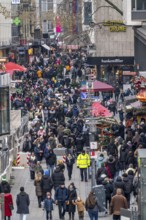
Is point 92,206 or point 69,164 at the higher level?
point 92,206

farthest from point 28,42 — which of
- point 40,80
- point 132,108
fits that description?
point 132,108

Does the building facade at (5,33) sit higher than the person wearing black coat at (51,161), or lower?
lower

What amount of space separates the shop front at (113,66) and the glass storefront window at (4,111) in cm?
3556

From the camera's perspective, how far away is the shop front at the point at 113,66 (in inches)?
3059

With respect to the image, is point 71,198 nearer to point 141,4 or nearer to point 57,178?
point 57,178

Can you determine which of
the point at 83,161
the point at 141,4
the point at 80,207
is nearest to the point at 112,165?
the point at 83,161

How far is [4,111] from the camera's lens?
40656 mm

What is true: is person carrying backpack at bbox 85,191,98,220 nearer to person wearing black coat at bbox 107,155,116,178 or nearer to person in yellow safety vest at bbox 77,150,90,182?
person wearing black coat at bbox 107,155,116,178

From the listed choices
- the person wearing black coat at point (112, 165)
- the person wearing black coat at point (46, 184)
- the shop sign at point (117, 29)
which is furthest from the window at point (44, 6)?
the person wearing black coat at point (46, 184)

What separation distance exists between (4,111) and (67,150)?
136 inches

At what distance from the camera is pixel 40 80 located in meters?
82.0

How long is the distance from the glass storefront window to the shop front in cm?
3556

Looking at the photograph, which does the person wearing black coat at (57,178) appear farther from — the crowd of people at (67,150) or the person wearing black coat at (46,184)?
the person wearing black coat at (46,184)

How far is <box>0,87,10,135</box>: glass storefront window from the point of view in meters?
40.3
